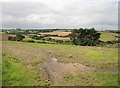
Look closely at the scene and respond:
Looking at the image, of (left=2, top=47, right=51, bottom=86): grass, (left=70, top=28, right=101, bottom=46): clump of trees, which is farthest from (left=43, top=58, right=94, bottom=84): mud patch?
(left=70, top=28, right=101, bottom=46): clump of trees

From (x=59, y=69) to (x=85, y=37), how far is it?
66.3ft

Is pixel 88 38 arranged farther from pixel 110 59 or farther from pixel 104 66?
pixel 104 66

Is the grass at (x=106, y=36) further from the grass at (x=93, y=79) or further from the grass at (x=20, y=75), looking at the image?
the grass at (x=20, y=75)

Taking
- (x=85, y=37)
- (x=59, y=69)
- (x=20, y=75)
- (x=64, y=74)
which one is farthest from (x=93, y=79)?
(x=85, y=37)

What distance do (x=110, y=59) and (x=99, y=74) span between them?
4.97 metres

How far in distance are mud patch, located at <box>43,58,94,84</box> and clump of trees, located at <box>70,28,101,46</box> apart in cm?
1589

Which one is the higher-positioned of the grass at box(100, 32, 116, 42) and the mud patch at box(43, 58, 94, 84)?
the grass at box(100, 32, 116, 42)

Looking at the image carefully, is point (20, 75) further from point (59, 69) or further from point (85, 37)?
point (85, 37)

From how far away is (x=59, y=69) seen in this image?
15.7 metres

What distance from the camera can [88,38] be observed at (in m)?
34.7

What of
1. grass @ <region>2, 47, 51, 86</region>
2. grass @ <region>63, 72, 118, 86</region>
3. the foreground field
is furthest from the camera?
the foreground field

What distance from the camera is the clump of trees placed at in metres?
33.2

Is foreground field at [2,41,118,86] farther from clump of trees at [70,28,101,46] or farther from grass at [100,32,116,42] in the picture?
grass at [100,32,116,42]

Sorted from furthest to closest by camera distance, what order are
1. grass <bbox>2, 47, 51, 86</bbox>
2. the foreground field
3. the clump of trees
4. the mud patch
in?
the clump of trees
the mud patch
the foreground field
grass <bbox>2, 47, 51, 86</bbox>
